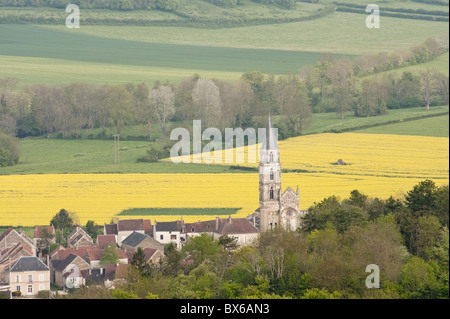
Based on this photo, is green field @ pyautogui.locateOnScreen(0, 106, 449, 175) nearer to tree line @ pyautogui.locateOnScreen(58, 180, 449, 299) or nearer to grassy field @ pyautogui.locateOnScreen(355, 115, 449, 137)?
grassy field @ pyautogui.locateOnScreen(355, 115, 449, 137)

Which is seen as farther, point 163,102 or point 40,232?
point 163,102

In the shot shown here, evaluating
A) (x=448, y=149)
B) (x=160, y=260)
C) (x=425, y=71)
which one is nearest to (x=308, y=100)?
(x=425, y=71)

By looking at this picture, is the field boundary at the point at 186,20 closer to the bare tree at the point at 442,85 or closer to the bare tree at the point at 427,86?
the bare tree at the point at 427,86

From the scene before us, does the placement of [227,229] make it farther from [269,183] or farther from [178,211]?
[178,211]

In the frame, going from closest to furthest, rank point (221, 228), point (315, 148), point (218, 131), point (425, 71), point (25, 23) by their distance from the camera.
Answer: point (221, 228), point (315, 148), point (218, 131), point (425, 71), point (25, 23)

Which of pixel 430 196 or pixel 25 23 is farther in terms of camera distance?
pixel 25 23

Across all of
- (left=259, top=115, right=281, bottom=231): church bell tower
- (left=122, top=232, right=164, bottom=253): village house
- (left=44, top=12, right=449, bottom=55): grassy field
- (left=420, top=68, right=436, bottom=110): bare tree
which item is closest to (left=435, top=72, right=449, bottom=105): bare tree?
(left=420, top=68, right=436, bottom=110): bare tree

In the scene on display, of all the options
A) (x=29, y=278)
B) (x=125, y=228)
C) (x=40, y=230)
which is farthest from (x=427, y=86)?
(x=29, y=278)
